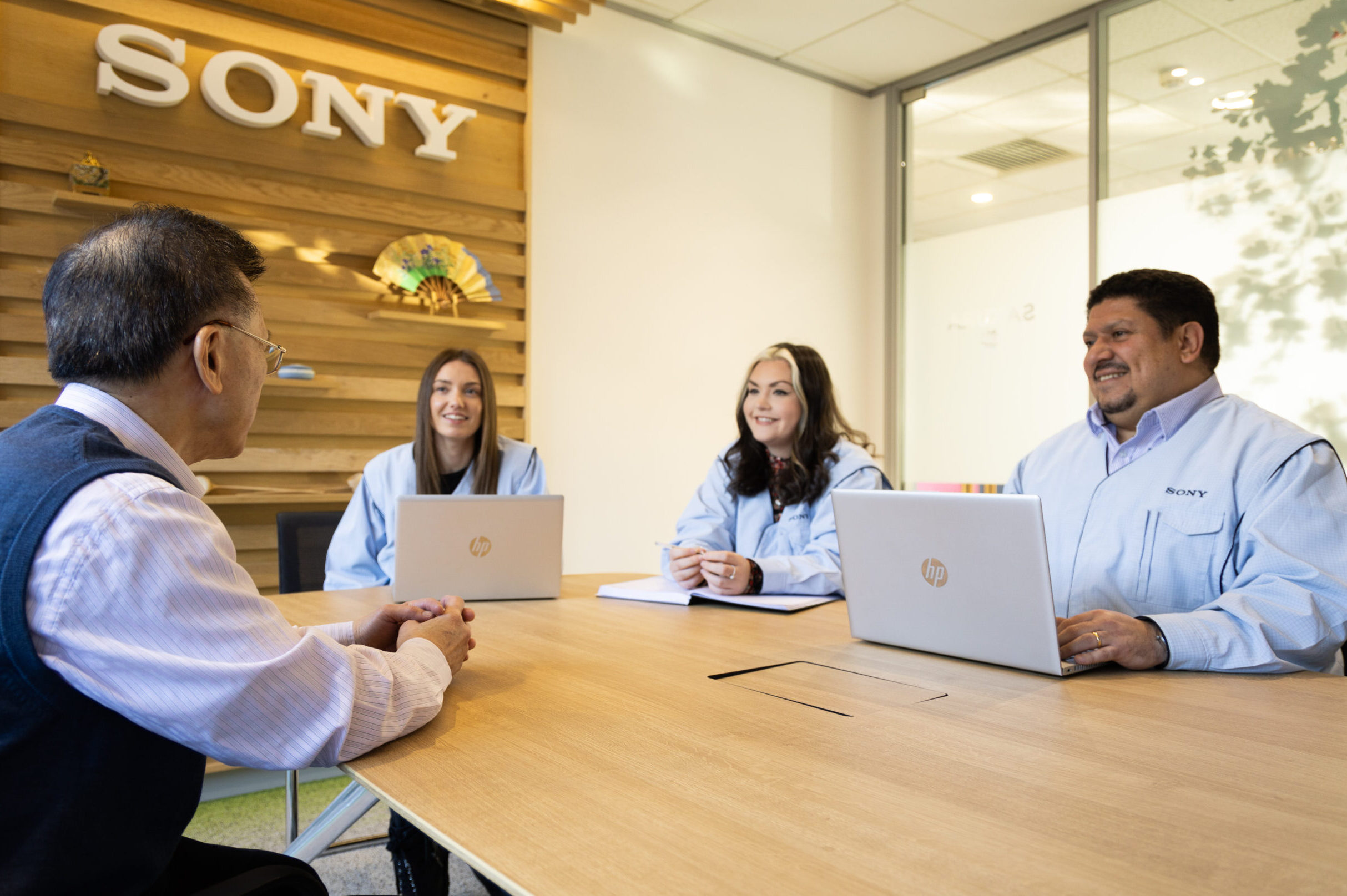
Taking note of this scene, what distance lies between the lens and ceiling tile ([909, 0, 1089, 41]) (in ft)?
14.8

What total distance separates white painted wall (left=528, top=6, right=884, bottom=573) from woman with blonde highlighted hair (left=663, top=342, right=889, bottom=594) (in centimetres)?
160

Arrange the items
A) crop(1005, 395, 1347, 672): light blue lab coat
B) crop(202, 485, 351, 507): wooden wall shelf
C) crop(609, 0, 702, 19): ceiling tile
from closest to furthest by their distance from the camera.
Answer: crop(1005, 395, 1347, 672): light blue lab coat
crop(202, 485, 351, 507): wooden wall shelf
crop(609, 0, 702, 19): ceiling tile

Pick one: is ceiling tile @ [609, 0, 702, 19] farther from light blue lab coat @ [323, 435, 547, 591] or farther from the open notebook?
the open notebook

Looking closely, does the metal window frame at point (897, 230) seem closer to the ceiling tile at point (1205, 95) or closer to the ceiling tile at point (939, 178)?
the ceiling tile at point (939, 178)

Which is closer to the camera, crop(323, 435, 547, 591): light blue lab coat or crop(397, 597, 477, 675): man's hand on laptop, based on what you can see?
crop(397, 597, 477, 675): man's hand on laptop

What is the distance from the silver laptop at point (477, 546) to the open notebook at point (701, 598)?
19cm

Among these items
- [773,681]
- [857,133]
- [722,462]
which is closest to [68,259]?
[773,681]

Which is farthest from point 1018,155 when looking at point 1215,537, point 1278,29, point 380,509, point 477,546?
point 477,546

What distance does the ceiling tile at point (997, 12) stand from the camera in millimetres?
4512

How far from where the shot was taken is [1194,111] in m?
4.11

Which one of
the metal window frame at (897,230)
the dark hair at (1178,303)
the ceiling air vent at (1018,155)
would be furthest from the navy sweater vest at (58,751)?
the metal window frame at (897,230)

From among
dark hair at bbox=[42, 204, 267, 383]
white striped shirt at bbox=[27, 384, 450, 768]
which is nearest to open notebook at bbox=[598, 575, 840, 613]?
white striped shirt at bbox=[27, 384, 450, 768]

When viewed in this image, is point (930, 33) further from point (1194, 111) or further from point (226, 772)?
point (226, 772)

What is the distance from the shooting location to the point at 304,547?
2814 millimetres
